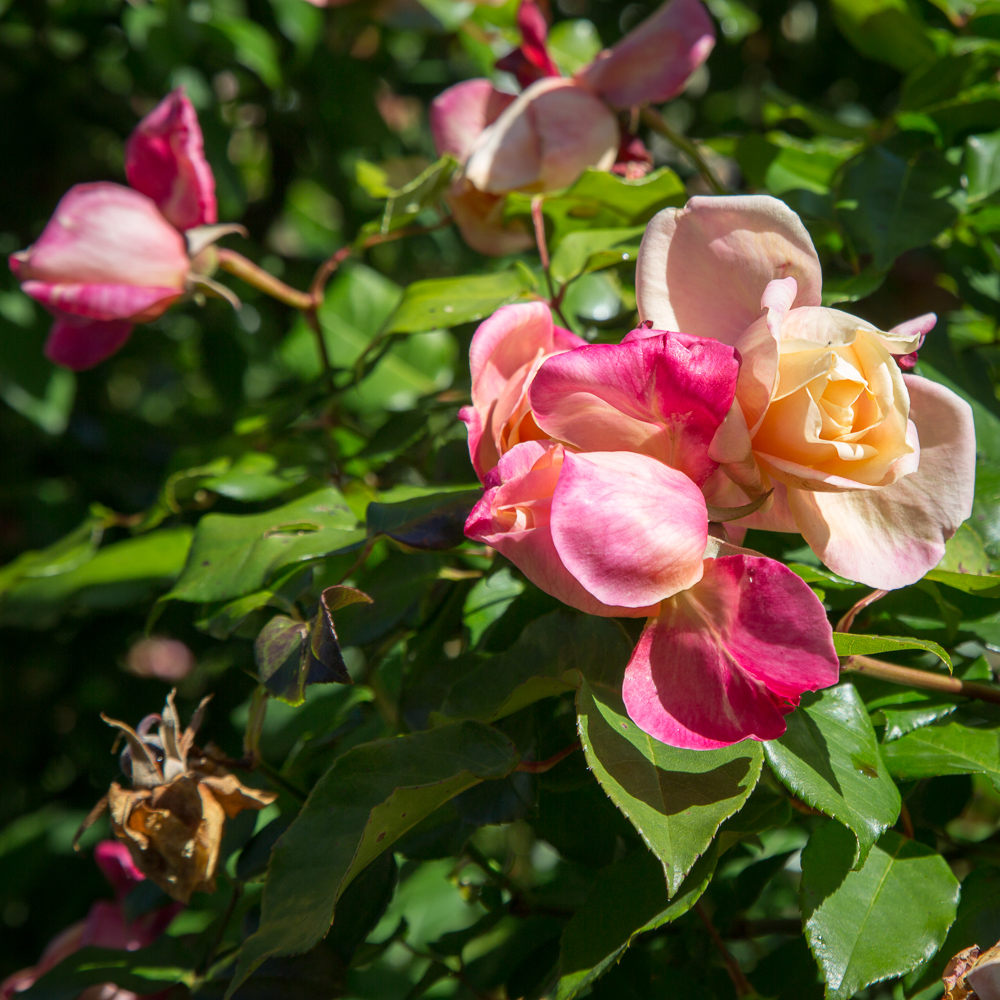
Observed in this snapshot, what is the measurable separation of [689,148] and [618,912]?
45 cm

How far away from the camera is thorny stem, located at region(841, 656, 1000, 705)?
337 millimetres

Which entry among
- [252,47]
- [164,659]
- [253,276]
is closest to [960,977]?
[253,276]

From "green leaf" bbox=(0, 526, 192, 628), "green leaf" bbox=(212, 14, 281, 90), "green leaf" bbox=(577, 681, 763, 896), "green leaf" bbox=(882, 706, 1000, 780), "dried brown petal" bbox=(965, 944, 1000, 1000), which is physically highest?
"green leaf" bbox=(212, 14, 281, 90)

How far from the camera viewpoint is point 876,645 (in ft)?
0.98

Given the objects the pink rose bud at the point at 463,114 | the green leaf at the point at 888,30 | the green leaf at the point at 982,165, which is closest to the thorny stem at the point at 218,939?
the pink rose bud at the point at 463,114

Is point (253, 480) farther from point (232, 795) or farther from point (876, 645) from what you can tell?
point (876, 645)

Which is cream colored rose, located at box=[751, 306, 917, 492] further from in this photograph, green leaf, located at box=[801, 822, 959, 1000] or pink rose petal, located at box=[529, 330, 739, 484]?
green leaf, located at box=[801, 822, 959, 1000]

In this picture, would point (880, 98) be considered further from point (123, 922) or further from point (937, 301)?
point (123, 922)

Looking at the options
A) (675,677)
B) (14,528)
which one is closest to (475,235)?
(675,677)

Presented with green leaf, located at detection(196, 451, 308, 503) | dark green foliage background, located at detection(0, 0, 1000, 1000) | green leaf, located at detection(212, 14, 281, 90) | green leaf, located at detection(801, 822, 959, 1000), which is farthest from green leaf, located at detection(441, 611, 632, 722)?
green leaf, located at detection(212, 14, 281, 90)

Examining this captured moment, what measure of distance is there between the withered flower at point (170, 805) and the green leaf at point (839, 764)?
24 cm

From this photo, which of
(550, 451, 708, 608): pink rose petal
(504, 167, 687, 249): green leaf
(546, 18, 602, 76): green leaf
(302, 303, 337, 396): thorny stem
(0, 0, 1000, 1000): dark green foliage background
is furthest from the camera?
(546, 18, 602, 76): green leaf

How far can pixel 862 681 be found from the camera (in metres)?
0.39

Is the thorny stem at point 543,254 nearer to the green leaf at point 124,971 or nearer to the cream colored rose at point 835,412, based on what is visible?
the cream colored rose at point 835,412
